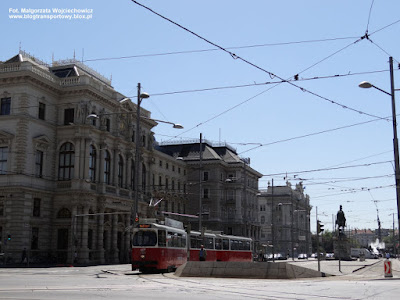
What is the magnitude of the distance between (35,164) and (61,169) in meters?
3.62

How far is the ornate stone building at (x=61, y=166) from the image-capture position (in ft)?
161

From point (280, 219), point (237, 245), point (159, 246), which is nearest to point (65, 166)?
point (237, 245)

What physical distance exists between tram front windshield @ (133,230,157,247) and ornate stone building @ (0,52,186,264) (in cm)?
1557

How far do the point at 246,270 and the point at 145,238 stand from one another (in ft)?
26.4

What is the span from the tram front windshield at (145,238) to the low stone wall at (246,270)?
14.2ft

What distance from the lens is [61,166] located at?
179 feet

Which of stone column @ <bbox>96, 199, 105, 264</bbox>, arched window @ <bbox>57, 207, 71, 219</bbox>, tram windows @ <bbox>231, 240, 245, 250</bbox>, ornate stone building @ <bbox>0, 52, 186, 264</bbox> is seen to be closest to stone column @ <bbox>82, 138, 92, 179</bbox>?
ornate stone building @ <bbox>0, 52, 186, 264</bbox>

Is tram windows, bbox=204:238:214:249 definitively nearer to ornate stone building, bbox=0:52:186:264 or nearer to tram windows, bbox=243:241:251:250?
tram windows, bbox=243:241:251:250

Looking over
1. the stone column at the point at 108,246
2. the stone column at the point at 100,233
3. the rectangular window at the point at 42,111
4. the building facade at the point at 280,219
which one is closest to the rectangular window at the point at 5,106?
the rectangular window at the point at 42,111

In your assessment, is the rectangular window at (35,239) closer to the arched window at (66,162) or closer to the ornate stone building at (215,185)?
the arched window at (66,162)

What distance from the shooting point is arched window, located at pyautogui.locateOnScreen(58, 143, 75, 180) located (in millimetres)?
54344

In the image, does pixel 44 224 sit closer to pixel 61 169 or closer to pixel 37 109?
pixel 61 169

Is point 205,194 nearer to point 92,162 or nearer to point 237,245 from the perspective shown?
point 92,162

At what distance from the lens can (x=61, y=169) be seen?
54688mm
